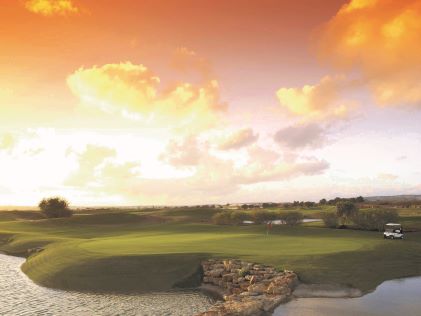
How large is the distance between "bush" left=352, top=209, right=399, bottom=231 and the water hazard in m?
52.3

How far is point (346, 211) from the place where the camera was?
83.2m

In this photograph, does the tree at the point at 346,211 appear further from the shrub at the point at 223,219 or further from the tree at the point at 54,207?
the tree at the point at 54,207

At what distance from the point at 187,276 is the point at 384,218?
52212mm

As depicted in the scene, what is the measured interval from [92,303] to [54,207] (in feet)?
323

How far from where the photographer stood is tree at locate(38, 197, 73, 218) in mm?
125994

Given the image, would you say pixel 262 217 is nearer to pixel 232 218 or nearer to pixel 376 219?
pixel 232 218

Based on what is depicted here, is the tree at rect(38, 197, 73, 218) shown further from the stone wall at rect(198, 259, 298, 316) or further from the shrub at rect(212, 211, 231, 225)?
the stone wall at rect(198, 259, 298, 316)

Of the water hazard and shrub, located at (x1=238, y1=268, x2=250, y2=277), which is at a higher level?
shrub, located at (x1=238, y1=268, x2=250, y2=277)

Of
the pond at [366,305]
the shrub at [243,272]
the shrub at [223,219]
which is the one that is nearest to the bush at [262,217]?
the shrub at [223,219]

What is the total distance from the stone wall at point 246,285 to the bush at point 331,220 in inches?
1885

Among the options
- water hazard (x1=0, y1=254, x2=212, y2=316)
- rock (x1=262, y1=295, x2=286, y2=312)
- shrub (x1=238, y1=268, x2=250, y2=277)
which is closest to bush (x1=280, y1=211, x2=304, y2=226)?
shrub (x1=238, y1=268, x2=250, y2=277)

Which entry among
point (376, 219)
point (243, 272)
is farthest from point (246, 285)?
point (376, 219)

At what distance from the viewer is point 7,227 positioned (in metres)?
101

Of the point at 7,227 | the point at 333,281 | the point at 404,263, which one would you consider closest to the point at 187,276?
the point at 333,281
